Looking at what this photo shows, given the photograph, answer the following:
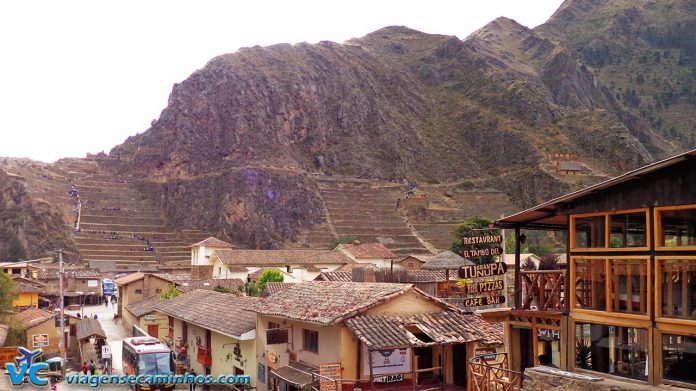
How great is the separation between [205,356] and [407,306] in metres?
14.1

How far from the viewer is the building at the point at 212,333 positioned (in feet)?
93.6

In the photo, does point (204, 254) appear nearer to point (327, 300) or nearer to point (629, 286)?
point (327, 300)

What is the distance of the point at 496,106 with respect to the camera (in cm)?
18150

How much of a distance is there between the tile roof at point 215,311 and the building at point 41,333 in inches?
408

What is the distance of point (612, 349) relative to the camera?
13.6m

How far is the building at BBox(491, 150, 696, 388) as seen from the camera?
41.2ft

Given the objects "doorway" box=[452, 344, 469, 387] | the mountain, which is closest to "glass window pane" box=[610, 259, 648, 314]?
"doorway" box=[452, 344, 469, 387]

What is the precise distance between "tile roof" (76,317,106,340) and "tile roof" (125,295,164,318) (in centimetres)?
271

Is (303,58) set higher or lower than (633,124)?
higher

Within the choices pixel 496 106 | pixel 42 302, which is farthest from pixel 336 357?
pixel 496 106

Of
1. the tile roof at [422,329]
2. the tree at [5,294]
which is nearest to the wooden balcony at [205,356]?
the tile roof at [422,329]

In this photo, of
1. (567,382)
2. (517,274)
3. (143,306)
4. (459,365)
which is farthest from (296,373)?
(143,306)

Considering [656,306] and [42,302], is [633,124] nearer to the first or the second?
[42,302]

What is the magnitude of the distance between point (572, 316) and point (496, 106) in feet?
566
